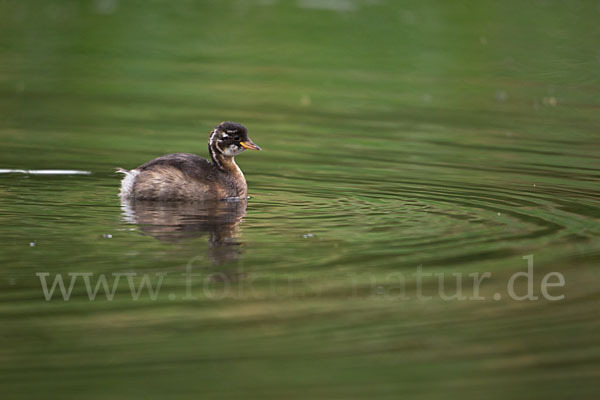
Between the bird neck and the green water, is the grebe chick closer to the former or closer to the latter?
the bird neck

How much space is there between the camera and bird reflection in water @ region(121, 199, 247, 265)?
7793 millimetres

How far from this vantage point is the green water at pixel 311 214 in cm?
554

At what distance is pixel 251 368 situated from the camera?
17.8 ft

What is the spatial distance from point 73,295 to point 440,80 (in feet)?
37.8

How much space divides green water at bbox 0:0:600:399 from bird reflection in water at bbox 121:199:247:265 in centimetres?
4

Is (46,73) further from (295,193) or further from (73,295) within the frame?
(73,295)

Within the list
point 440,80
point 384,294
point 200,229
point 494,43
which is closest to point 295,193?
point 200,229

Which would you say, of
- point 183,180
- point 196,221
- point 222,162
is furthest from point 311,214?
point 222,162

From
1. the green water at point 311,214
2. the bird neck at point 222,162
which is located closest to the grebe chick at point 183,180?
the bird neck at point 222,162

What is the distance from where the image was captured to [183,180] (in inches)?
382

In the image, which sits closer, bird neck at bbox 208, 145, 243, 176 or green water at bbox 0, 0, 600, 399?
green water at bbox 0, 0, 600, 399

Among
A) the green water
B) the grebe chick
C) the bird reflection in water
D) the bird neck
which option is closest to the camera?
the green water

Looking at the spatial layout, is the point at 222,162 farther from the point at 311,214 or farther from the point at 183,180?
the point at 311,214

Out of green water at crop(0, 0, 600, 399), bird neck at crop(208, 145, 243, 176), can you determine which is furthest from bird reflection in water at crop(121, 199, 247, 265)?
bird neck at crop(208, 145, 243, 176)
